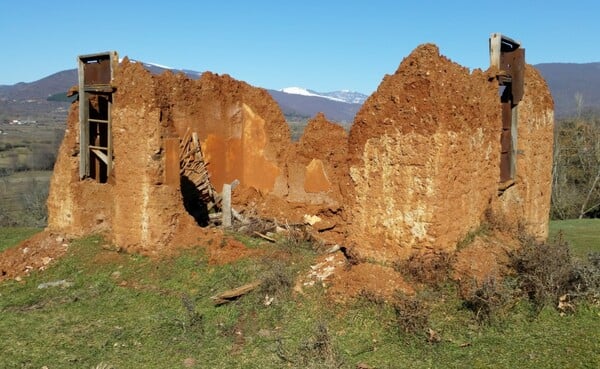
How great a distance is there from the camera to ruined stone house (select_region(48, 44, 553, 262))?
8477mm

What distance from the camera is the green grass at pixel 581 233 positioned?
1606 cm

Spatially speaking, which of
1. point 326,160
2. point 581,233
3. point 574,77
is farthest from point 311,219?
point 574,77

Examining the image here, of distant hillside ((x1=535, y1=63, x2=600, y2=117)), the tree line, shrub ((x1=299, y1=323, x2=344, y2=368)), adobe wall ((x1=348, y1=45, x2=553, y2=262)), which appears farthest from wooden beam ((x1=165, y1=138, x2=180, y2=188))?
distant hillside ((x1=535, y1=63, x2=600, y2=117))

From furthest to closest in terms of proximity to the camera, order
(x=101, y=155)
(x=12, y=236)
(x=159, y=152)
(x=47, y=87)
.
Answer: (x=47, y=87)
(x=12, y=236)
(x=101, y=155)
(x=159, y=152)

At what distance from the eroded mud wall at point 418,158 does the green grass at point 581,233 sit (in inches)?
296

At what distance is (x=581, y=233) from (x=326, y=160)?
411 inches

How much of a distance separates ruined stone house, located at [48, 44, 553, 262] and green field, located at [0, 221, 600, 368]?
1.12m

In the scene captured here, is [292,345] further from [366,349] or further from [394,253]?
[394,253]

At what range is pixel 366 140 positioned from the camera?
29.6ft

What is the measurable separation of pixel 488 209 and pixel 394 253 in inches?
83.8

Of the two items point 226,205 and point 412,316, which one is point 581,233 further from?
point 412,316

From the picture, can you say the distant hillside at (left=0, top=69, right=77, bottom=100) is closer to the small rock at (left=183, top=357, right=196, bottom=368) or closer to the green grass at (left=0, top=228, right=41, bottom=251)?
the green grass at (left=0, top=228, right=41, bottom=251)

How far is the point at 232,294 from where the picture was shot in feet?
29.6

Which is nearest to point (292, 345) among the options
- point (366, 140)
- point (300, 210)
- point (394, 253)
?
point (394, 253)
